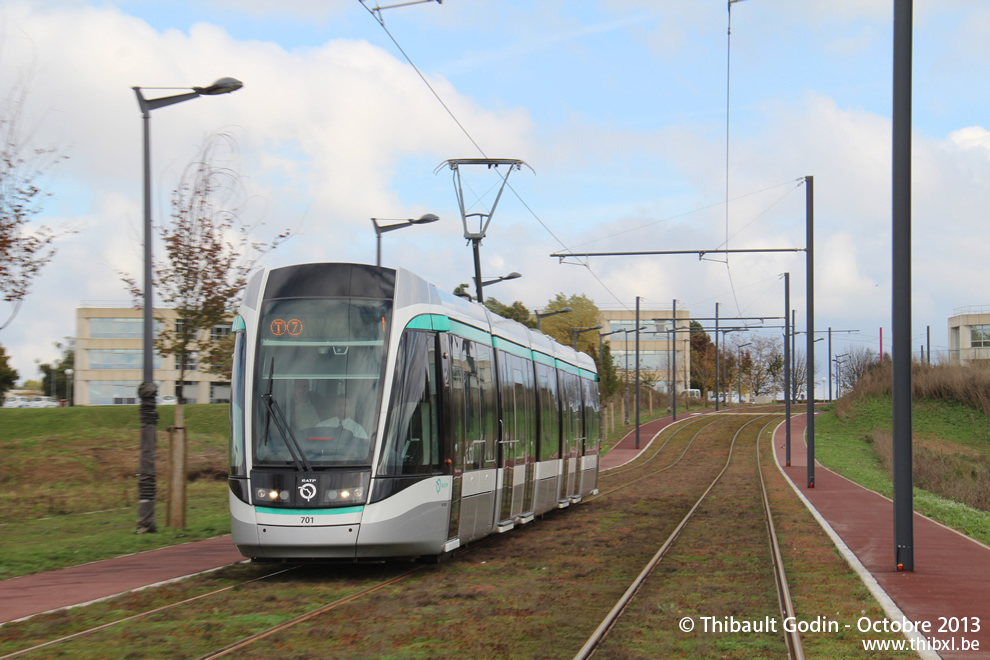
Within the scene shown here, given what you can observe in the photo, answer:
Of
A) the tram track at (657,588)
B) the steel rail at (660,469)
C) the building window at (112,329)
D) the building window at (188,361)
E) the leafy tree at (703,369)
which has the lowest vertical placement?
the steel rail at (660,469)

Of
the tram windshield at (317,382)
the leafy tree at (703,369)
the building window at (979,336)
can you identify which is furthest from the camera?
the building window at (979,336)

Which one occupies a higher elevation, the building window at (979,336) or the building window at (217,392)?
the building window at (979,336)

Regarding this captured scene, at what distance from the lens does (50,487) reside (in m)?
27.7

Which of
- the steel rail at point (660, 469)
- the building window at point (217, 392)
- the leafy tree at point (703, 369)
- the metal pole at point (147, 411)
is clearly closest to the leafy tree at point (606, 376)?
the steel rail at point (660, 469)

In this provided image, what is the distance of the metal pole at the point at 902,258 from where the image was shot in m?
12.3

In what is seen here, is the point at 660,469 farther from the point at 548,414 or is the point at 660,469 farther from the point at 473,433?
the point at 473,433

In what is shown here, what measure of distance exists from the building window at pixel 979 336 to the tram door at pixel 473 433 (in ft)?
399

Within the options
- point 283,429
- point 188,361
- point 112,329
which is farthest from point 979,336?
point 283,429

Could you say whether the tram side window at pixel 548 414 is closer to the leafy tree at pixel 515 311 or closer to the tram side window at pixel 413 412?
the tram side window at pixel 413 412

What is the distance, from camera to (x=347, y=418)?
11570 millimetres

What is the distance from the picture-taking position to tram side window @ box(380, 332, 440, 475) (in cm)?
1170

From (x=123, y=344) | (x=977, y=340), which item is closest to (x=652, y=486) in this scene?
(x=123, y=344)

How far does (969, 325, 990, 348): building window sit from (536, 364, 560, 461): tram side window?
116m

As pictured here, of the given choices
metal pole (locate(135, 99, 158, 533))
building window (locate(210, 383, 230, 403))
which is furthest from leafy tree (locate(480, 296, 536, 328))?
metal pole (locate(135, 99, 158, 533))
